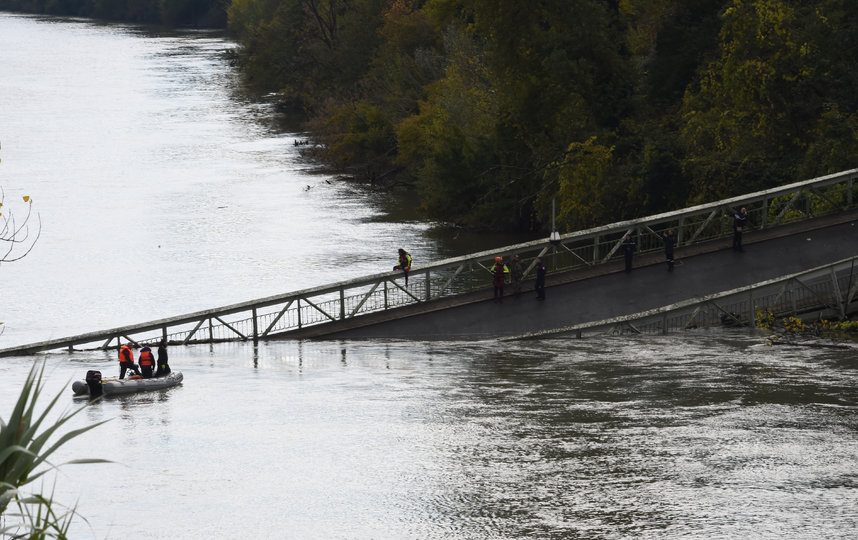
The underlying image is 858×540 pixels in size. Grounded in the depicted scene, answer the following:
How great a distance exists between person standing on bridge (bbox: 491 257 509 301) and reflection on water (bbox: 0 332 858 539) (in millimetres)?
2807

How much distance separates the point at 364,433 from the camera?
59.8 feet

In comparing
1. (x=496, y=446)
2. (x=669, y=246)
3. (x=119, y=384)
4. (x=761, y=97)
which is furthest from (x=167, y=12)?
(x=496, y=446)

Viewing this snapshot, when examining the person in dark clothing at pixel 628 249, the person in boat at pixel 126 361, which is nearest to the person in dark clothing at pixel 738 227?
the person in dark clothing at pixel 628 249

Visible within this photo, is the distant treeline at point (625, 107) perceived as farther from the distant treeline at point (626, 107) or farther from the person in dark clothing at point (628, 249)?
the person in dark clothing at point (628, 249)

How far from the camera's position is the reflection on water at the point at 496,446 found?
1397cm

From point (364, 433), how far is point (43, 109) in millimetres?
84014

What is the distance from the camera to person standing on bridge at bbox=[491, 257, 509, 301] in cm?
2748

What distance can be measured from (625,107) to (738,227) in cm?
2095

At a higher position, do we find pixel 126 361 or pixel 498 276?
pixel 498 276

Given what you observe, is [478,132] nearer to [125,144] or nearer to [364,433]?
[125,144]

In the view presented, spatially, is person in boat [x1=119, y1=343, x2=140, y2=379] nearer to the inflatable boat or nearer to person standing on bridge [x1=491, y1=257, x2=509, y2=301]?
the inflatable boat

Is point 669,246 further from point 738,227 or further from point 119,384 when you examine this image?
point 119,384

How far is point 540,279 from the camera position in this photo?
27.9 metres

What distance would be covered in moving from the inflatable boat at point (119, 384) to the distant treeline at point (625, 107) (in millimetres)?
22942
